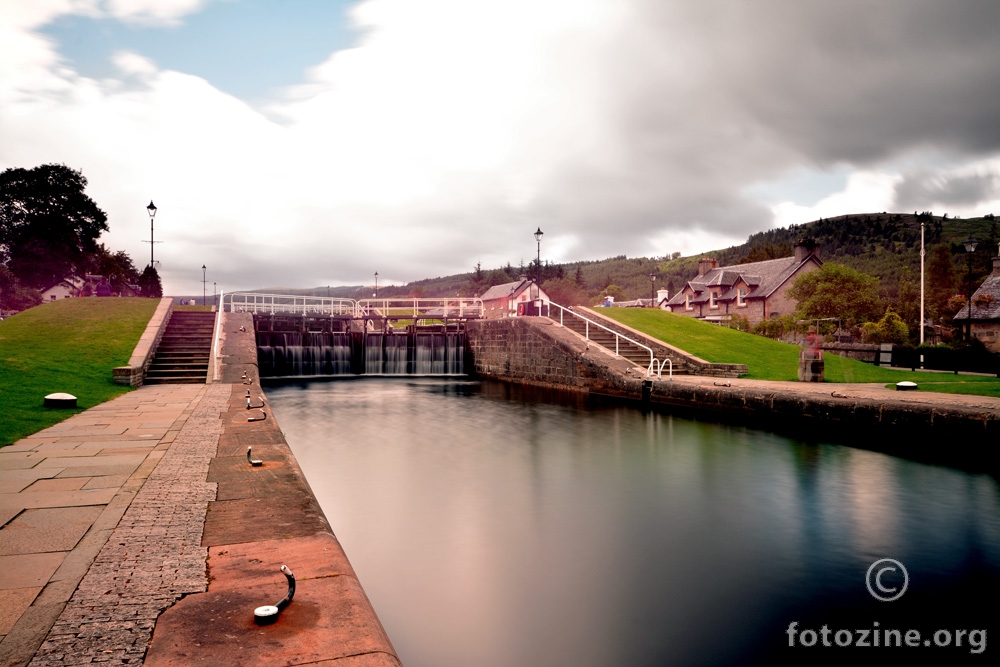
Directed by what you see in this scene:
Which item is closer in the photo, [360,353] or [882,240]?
[360,353]

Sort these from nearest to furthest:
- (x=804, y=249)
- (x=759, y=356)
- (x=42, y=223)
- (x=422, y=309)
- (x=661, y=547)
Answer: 1. (x=661, y=547)
2. (x=759, y=356)
3. (x=422, y=309)
4. (x=42, y=223)
5. (x=804, y=249)

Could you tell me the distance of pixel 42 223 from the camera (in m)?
49.2

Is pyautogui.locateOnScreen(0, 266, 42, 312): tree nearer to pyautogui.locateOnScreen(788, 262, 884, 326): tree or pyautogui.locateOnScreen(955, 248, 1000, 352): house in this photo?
pyautogui.locateOnScreen(788, 262, 884, 326): tree

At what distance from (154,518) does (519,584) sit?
9.91ft

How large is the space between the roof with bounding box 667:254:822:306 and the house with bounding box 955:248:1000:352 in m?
17.9

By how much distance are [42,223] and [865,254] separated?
122 metres

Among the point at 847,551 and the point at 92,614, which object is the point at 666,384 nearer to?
the point at 847,551

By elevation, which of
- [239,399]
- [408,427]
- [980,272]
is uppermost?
[980,272]

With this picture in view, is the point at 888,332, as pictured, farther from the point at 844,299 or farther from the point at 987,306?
the point at 844,299

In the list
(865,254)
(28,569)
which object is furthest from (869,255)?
(28,569)

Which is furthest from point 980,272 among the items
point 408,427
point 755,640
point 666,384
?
point 755,640

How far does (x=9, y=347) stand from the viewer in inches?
673

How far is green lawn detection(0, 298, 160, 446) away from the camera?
9.33 meters

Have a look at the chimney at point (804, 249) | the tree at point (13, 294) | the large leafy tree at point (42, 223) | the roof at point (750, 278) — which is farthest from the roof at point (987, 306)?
the tree at point (13, 294)
